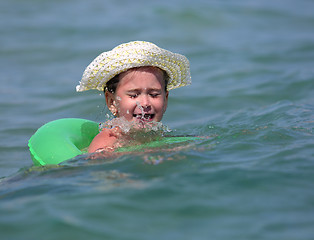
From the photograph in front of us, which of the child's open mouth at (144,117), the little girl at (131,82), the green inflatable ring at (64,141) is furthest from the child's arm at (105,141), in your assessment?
the child's open mouth at (144,117)

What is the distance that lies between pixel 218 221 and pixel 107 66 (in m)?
1.98

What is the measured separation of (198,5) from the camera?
12.1 m

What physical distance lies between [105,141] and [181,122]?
85.2 inches

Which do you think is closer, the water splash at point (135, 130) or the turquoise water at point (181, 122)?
the turquoise water at point (181, 122)

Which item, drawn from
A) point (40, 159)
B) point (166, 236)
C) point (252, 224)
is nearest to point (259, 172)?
point (252, 224)

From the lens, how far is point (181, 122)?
20.2ft

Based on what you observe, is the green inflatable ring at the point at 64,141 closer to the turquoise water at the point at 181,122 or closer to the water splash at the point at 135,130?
the water splash at the point at 135,130

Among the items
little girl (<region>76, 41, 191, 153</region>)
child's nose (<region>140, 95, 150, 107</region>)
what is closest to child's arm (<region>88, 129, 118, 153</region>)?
little girl (<region>76, 41, 191, 153</region>)

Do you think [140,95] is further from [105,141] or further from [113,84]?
[105,141]

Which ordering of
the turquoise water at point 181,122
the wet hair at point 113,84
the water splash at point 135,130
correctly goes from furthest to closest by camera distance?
the wet hair at point 113,84
the water splash at point 135,130
the turquoise water at point 181,122

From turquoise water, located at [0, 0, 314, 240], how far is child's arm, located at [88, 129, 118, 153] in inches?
13.0

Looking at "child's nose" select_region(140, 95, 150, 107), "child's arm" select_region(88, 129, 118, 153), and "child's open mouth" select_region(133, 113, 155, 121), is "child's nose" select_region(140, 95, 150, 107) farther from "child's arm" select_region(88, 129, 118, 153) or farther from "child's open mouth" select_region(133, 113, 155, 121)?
"child's arm" select_region(88, 129, 118, 153)

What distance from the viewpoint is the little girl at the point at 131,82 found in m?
4.07

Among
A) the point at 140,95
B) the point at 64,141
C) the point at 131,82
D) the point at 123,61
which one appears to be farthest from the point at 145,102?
the point at 64,141
